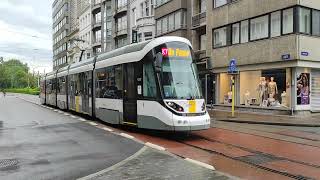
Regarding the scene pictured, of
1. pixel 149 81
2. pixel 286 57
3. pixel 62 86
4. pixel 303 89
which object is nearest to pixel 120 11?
pixel 62 86

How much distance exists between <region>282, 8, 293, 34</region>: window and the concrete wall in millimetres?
422

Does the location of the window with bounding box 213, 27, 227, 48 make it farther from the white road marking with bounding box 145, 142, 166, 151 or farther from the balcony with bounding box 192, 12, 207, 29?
the white road marking with bounding box 145, 142, 166, 151

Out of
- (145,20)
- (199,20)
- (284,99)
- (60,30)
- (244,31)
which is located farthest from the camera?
(60,30)

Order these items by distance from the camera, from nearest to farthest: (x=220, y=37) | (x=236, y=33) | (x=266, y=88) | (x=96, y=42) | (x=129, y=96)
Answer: (x=129, y=96) → (x=266, y=88) → (x=236, y=33) → (x=220, y=37) → (x=96, y=42)

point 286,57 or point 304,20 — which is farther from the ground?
point 304,20

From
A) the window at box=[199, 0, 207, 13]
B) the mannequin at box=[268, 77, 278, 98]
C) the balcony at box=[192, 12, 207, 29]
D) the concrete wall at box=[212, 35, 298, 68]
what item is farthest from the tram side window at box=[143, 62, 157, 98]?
the window at box=[199, 0, 207, 13]

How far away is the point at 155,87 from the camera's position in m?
14.6

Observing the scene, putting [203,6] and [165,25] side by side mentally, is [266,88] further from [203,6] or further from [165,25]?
[165,25]

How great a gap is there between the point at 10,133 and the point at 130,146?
5873mm

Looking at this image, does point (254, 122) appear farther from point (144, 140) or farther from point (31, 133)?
point (31, 133)

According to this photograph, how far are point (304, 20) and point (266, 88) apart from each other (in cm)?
445

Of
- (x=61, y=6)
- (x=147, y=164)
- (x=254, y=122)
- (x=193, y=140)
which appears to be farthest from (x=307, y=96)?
(x=61, y=6)

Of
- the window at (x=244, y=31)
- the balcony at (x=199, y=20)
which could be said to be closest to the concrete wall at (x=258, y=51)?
the window at (x=244, y=31)

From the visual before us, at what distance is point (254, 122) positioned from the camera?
21.0m
